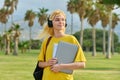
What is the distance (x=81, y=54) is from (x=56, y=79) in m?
0.43

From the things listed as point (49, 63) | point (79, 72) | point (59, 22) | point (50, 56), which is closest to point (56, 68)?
point (49, 63)

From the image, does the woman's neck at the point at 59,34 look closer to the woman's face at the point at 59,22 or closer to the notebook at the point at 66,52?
the woman's face at the point at 59,22

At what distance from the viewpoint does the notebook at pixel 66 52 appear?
5.48 meters

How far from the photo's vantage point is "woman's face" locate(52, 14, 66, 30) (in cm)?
564

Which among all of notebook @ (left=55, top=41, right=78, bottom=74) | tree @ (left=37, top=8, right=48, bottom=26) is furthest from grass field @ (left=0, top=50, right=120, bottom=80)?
tree @ (left=37, top=8, right=48, bottom=26)

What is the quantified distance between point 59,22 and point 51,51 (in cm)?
38

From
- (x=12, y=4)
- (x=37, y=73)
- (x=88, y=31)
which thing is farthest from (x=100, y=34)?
(x=37, y=73)

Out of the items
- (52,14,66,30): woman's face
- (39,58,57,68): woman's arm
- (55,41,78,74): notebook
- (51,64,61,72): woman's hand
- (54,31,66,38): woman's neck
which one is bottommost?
(51,64,61,72): woman's hand

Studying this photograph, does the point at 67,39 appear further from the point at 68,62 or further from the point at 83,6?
the point at 83,6

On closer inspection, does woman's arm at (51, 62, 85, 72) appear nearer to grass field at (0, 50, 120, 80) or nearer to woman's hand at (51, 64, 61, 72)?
woman's hand at (51, 64, 61, 72)

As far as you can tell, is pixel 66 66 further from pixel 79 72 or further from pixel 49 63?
pixel 79 72

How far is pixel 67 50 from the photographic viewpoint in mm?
5527

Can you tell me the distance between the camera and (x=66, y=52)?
5.53m

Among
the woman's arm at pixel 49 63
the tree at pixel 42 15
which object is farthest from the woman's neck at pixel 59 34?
the tree at pixel 42 15
